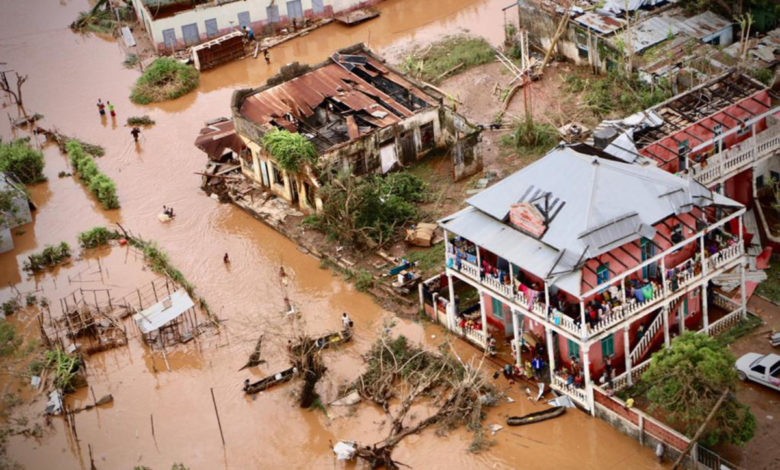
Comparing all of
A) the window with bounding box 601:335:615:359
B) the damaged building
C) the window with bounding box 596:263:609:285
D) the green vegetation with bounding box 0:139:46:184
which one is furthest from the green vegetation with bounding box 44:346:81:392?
the window with bounding box 596:263:609:285

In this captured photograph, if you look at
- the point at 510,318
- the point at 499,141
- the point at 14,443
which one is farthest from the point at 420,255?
the point at 14,443

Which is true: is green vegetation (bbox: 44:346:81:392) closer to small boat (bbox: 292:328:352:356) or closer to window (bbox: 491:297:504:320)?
small boat (bbox: 292:328:352:356)

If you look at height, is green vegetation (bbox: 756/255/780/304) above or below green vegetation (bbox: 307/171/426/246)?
below

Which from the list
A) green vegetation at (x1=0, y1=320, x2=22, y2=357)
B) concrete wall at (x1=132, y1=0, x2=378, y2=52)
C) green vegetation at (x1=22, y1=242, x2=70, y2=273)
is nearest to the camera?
green vegetation at (x1=0, y1=320, x2=22, y2=357)

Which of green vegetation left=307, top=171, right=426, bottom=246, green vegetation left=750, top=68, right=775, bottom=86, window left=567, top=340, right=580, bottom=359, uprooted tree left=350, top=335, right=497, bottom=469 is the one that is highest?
green vegetation left=750, top=68, right=775, bottom=86

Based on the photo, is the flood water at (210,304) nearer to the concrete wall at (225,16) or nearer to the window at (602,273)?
the concrete wall at (225,16)

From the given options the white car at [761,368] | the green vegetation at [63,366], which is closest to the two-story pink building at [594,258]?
the white car at [761,368]

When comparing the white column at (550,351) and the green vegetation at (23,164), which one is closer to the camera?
the white column at (550,351)
